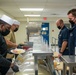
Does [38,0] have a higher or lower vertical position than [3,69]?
higher

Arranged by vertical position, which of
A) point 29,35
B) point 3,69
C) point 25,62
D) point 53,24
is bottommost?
point 3,69

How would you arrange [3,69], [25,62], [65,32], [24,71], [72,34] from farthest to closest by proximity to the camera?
[65,32], [72,34], [3,69], [25,62], [24,71]

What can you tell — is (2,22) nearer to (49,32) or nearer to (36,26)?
(36,26)

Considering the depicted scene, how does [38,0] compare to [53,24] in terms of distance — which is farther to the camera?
[53,24]

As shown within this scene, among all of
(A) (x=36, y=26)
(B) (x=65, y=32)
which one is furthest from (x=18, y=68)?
(A) (x=36, y=26)

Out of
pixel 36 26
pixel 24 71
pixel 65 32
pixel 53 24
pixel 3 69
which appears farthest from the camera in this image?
pixel 53 24

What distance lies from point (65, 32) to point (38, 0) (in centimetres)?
Result: 246

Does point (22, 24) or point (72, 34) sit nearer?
point (72, 34)

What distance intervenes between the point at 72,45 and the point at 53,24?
9934mm

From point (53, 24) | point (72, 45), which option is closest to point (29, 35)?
point (72, 45)

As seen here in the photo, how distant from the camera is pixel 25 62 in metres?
2.19

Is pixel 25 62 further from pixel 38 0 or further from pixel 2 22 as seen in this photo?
pixel 38 0

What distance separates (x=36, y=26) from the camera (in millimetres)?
5500

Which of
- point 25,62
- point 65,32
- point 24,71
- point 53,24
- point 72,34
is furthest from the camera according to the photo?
point 53,24
